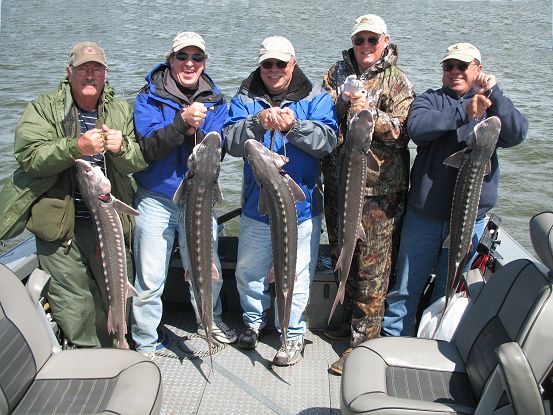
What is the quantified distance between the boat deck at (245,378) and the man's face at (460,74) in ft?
6.99

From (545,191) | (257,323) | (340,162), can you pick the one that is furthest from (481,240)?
(545,191)

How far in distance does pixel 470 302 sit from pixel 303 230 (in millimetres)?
1166

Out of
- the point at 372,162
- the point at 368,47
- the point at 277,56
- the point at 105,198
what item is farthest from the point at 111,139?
the point at 368,47

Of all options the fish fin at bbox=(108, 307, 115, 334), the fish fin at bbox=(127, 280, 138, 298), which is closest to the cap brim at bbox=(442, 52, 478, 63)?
the fish fin at bbox=(127, 280, 138, 298)

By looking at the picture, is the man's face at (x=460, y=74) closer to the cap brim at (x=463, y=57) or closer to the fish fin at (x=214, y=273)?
the cap brim at (x=463, y=57)

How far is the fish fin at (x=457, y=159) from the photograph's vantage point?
3.86 metres

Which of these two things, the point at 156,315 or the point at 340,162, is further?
the point at 156,315

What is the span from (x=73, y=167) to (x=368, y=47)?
2.02 m

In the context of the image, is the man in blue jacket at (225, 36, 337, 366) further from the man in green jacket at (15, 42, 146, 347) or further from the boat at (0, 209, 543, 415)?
the man in green jacket at (15, 42, 146, 347)

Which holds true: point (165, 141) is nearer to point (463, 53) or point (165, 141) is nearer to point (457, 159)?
point (457, 159)

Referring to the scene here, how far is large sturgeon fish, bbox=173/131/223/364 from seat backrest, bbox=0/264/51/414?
97 cm

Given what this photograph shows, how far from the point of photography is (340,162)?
4047mm

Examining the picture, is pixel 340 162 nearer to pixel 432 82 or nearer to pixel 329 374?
pixel 329 374

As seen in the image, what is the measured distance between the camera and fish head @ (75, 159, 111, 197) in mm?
3727
